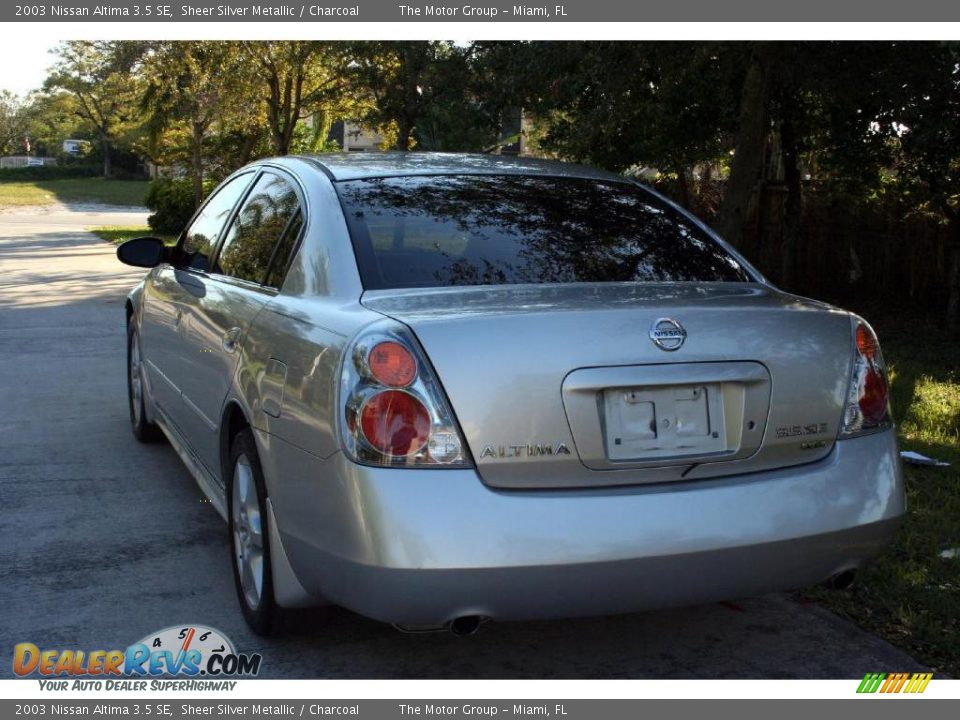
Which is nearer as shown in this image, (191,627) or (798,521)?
(798,521)

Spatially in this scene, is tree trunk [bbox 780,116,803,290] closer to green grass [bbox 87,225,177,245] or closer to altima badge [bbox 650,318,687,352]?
altima badge [bbox 650,318,687,352]

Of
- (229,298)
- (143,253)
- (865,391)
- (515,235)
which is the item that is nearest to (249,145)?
(143,253)

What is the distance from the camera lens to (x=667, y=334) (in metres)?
3.23

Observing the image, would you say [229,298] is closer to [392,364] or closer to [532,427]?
[392,364]

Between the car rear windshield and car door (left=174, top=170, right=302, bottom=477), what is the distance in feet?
1.50

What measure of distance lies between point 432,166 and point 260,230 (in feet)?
2.42

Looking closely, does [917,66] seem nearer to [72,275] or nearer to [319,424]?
[319,424]

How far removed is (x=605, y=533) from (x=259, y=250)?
206 centimetres

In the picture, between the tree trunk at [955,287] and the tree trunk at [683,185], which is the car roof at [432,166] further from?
the tree trunk at [683,185]

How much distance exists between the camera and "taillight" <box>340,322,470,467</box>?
3.07 m

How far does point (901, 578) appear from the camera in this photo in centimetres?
450

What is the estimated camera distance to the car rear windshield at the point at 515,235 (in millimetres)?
3764
